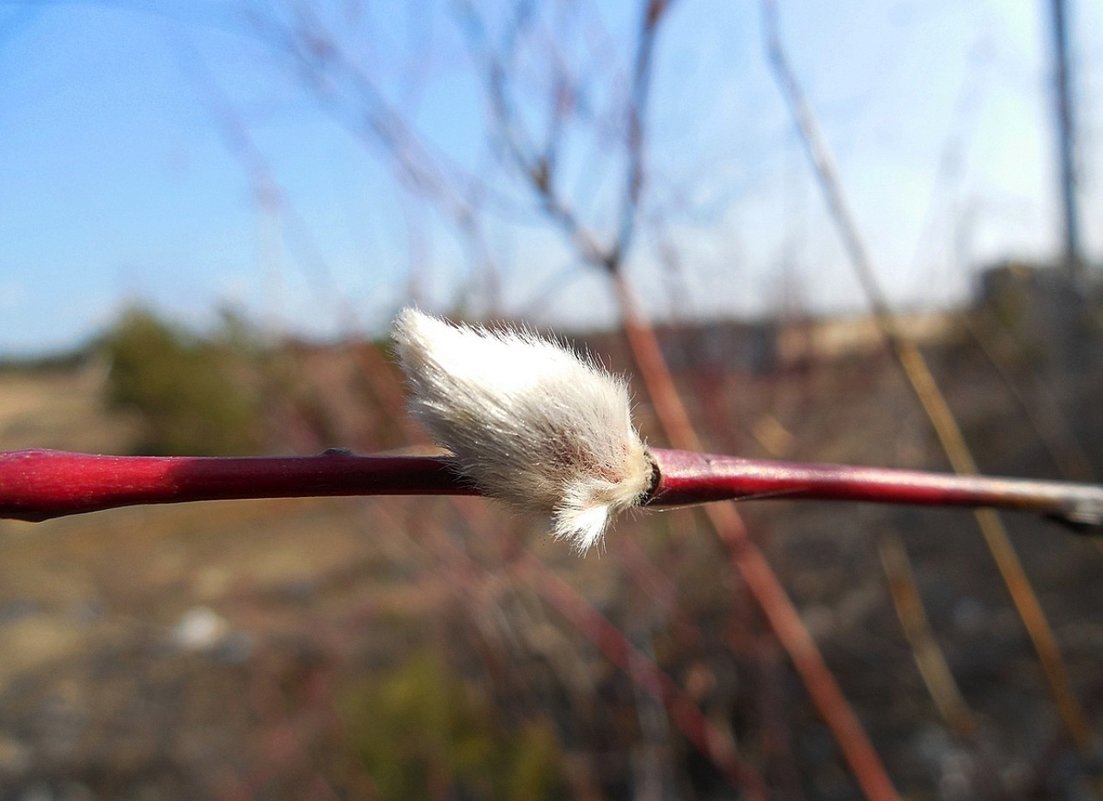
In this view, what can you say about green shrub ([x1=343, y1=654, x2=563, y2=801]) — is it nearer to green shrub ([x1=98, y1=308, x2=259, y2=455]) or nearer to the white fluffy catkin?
the white fluffy catkin

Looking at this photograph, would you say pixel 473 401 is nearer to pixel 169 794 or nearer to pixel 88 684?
pixel 169 794

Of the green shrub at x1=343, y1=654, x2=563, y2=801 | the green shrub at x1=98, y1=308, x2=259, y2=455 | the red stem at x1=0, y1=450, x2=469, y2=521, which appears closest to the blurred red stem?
the red stem at x1=0, y1=450, x2=469, y2=521

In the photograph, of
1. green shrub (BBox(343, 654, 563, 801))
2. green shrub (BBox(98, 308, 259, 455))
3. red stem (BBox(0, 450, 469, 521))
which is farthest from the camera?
green shrub (BBox(98, 308, 259, 455))

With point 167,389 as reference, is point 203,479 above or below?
above

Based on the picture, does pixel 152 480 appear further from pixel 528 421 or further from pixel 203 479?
pixel 528 421

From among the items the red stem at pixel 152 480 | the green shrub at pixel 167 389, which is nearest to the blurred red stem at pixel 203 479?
the red stem at pixel 152 480

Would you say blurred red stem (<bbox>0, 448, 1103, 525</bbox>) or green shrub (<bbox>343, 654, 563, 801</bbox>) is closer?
blurred red stem (<bbox>0, 448, 1103, 525</bbox>)

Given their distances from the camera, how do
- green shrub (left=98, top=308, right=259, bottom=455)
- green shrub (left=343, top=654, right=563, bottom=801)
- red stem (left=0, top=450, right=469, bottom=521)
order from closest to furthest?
red stem (left=0, top=450, right=469, bottom=521), green shrub (left=343, top=654, right=563, bottom=801), green shrub (left=98, top=308, right=259, bottom=455)

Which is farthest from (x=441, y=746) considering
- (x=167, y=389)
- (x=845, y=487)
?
(x=167, y=389)
